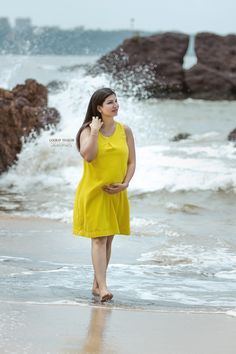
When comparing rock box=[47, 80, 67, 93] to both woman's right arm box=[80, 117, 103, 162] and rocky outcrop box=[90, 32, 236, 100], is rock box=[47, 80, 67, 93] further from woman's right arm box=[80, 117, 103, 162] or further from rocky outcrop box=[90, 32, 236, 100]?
woman's right arm box=[80, 117, 103, 162]

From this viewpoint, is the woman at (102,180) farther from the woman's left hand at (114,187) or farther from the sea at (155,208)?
Answer: the sea at (155,208)

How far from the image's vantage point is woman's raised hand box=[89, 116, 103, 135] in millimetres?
5602

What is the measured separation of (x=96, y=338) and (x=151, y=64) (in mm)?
33690

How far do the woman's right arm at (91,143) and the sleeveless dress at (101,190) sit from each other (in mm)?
69

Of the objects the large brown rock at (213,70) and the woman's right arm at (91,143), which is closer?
the woman's right arm at (91,143)

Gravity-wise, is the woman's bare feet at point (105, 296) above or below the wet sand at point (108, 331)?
below

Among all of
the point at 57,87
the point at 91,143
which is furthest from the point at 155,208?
the point at 57,87

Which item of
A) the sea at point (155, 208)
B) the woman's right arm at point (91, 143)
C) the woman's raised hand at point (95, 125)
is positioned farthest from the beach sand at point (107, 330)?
the woman's raised hand at point (95, 125)

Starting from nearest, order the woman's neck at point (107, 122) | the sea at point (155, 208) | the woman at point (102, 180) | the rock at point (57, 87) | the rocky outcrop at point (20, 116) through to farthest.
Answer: the woman at point (102, 180)
the woman's neck at point (107, 122)
the sea at point (155, 208)
the rocky outcrop at point (20, 116)
the rock at point (57, 87)

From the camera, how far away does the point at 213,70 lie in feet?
122

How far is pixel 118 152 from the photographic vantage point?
18.7 feet

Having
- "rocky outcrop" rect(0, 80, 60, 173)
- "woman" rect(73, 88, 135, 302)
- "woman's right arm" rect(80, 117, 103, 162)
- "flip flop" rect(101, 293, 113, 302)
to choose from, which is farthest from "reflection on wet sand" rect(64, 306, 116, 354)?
"rocky outcrop" rect(0, 80, 60, 173)

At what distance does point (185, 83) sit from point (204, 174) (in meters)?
24.4

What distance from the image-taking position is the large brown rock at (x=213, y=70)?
36.2 meters
